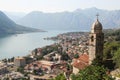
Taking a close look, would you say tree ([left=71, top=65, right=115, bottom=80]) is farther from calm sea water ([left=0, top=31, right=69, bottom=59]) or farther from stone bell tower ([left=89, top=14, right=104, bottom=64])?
calm sea water ([left=0, top=31, right=69, bottom=59])

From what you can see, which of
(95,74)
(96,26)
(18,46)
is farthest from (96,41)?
(18,46)

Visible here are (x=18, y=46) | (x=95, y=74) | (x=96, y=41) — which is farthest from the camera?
(x=18, y=46)

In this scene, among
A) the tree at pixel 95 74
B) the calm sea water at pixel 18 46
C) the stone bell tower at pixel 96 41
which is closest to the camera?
the tree at pixel 95 74

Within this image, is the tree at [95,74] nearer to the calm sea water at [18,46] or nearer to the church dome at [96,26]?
the church dome at [96,26]

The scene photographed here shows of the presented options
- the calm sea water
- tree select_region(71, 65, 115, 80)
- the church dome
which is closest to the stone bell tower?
the church dome

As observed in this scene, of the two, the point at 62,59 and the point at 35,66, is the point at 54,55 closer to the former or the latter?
the point at 62,59

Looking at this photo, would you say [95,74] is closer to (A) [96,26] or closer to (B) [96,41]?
(B) [96,41]

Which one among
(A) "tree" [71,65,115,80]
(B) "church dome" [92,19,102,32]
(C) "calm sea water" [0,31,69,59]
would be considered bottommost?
(C) "calm sea water" [0,31,69,59]

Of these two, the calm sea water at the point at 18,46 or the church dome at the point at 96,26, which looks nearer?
the church dome at the point at 96,26

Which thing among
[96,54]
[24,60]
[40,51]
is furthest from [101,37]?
[40,51]

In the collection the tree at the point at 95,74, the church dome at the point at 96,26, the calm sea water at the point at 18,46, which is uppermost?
the church dome at the point at 96,26

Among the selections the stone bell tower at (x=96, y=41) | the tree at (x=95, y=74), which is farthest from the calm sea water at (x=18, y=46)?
the tree at (x=95, y=74)
